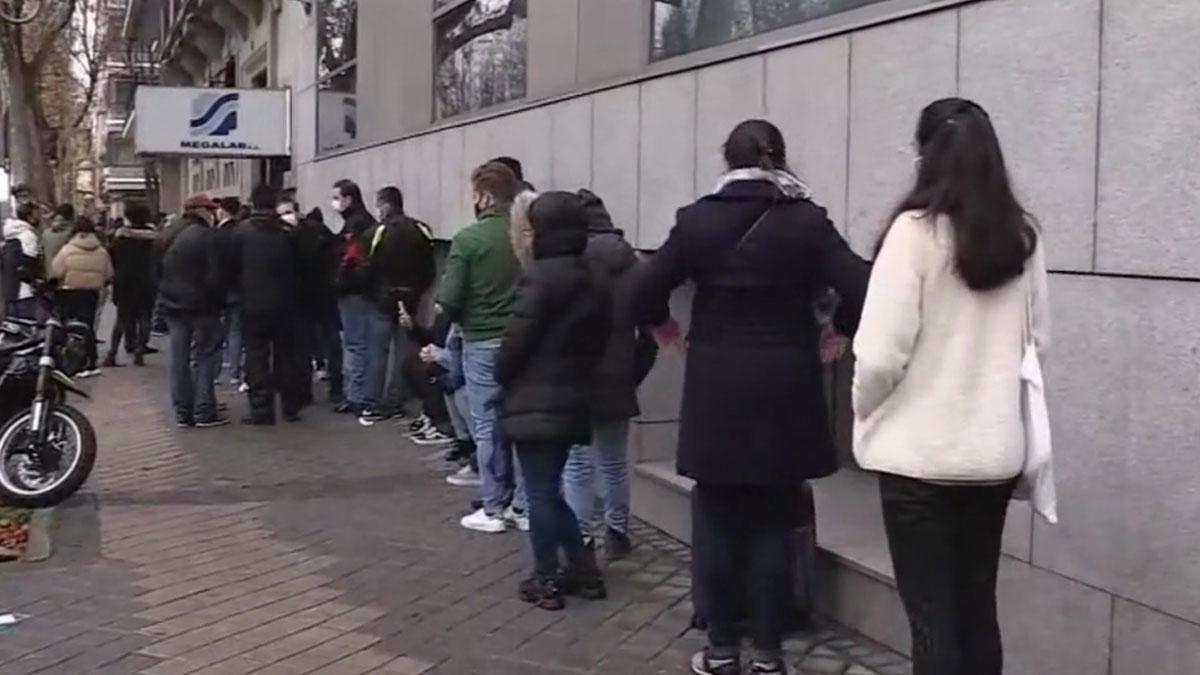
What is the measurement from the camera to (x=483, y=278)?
7.09 meters

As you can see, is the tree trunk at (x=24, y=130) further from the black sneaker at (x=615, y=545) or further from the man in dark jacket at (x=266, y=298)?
the black sneaker at (x=615, y=545)

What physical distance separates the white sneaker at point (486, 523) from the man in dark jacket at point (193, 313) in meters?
4.32

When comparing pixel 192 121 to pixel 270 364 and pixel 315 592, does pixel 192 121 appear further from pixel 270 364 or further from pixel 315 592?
pixel 315 592

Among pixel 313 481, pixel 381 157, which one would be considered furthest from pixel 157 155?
pixel 313 481

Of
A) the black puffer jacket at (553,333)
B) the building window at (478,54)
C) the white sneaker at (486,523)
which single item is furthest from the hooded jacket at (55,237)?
the black puffer jacket at (553,333)

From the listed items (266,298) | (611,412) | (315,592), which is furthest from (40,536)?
(266,298)

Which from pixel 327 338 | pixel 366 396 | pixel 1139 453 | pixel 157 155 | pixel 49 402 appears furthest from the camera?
pixel 157 155

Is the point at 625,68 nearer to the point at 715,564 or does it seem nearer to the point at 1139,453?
the point at 715,564

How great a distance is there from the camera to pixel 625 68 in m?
8.94

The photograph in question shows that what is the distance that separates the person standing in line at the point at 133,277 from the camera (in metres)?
15.7

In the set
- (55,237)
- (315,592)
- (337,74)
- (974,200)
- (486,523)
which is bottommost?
(315,592)

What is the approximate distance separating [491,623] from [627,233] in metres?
3.26

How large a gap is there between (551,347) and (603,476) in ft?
3.81

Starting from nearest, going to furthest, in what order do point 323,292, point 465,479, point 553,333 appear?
point 553,333 < point 465,479 < point 323,292
